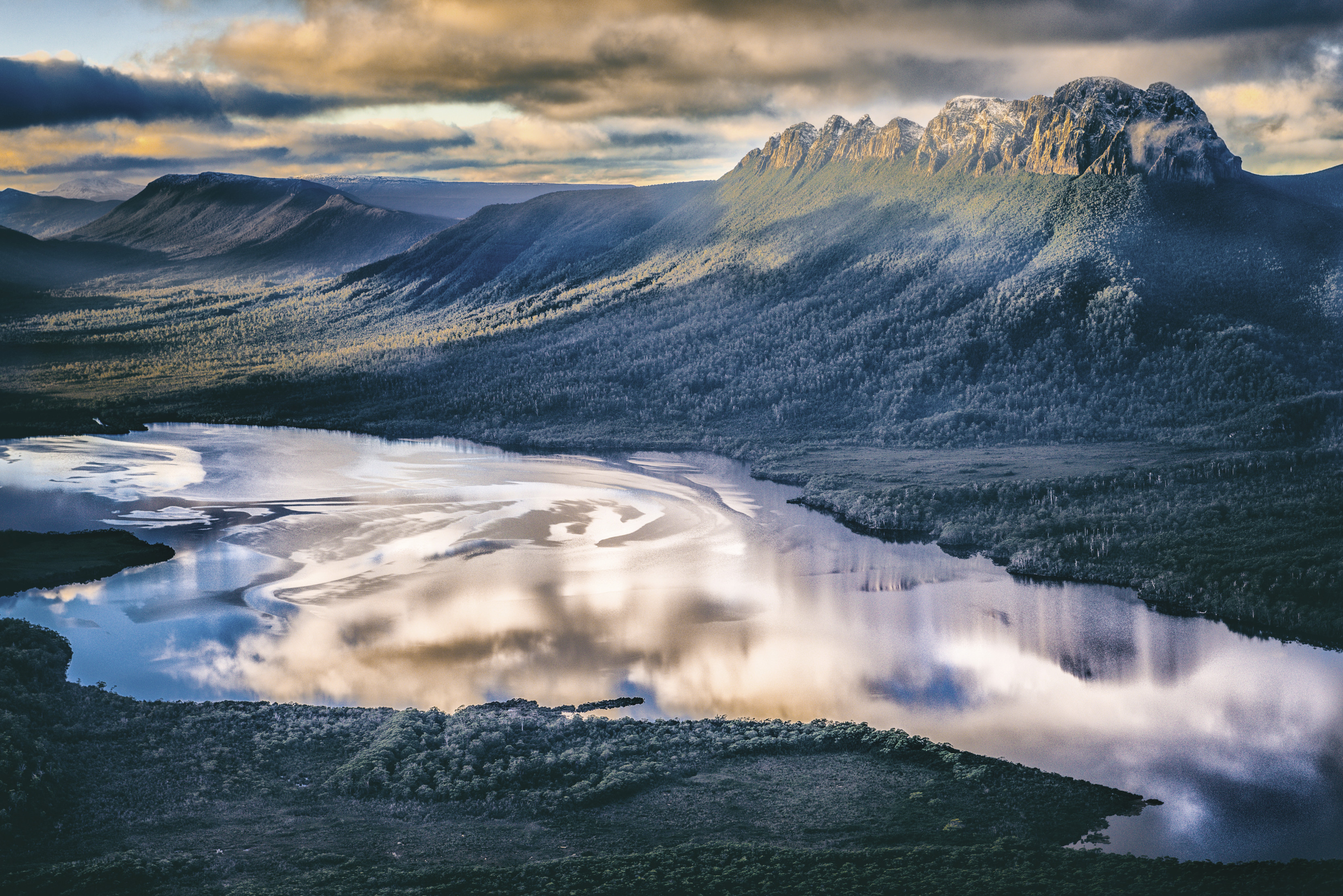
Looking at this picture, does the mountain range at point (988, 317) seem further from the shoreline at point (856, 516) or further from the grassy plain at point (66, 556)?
the grassy plain at point (66, 556)

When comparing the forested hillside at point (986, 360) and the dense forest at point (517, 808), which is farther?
the forested hillside at point (986, 360)

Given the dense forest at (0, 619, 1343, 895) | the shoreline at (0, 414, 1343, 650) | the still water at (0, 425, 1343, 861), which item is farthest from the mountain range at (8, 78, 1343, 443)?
the dense forest at (0, 619, 1343, 895)

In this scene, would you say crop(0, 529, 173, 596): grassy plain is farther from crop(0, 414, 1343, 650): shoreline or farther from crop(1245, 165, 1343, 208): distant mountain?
crop(1245, 165, 1343, 208): distant mountain

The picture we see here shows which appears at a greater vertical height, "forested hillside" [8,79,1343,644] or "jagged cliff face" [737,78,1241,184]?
"jagged cliff face" [737,78,1241,184]

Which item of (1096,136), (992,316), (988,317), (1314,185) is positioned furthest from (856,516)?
(1314,185)

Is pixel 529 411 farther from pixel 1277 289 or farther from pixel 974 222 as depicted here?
pixel 1277 289

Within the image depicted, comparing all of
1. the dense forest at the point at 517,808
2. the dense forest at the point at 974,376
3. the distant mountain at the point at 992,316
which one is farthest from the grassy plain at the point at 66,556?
the distant mountain at the point at 992,316

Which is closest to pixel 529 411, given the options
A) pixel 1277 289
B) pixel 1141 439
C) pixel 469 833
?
pixel 1141 439
